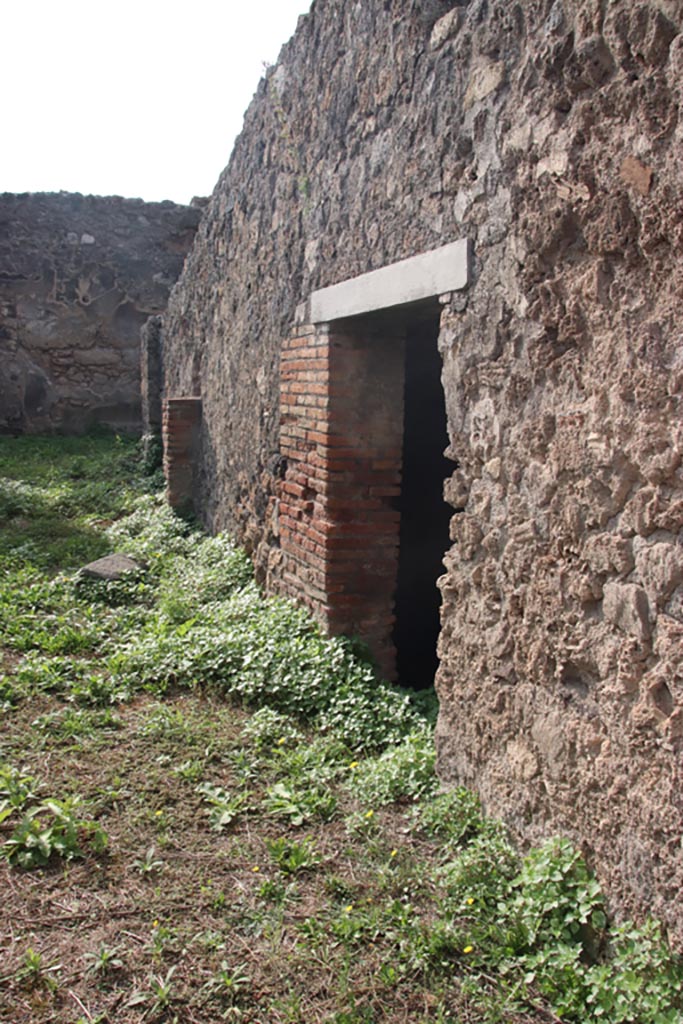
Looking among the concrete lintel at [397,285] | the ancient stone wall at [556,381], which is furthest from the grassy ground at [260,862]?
the concrete lintel at [397,285]

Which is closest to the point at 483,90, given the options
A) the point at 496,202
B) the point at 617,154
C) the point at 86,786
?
the point at 496,202

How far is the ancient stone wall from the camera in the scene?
Answer: 212 centimetres

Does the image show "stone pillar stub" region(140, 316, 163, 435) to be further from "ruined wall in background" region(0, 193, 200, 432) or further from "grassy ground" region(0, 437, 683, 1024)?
"grassy ground" region(0, 437, 683, 1024)

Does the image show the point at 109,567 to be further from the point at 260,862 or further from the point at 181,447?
the point at 260,862

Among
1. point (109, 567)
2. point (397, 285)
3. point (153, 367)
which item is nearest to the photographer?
point (397, 285)

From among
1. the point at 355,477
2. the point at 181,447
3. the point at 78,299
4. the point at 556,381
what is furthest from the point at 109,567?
the point at 78,299

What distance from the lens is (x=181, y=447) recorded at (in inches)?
316

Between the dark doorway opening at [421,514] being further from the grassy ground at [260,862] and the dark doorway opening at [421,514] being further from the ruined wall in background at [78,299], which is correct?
the ruined wall in background at [78,299]

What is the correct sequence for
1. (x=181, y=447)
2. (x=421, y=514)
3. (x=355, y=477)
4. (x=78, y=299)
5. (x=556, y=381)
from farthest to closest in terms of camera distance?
(x=78, y=299)
(x=181, y=447)
(x=421, y=514)
(x=355, y=477)
(x=556, y=381)

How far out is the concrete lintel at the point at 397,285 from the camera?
9.89 feet

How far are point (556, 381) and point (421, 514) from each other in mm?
3270

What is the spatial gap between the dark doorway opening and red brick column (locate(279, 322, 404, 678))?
37.1 inches

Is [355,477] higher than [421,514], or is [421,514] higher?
[355,477]

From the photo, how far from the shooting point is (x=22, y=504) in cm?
826
